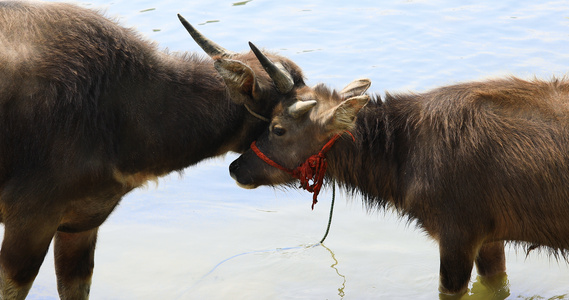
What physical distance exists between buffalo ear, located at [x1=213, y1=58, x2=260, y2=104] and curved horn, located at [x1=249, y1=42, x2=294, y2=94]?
97 mm

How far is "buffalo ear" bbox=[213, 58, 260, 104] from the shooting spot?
4945 mm

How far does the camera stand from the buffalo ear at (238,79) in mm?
4945

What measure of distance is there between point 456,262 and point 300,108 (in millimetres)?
1428

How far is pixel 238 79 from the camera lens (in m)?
5.03

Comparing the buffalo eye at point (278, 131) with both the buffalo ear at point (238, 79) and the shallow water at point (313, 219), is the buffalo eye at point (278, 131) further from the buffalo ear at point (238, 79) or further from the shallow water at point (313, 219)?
the shallow water at point (313, 219)

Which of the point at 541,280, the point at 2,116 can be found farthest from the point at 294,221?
the point at 2,116

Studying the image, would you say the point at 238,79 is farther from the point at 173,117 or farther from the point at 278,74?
the point at 173,117

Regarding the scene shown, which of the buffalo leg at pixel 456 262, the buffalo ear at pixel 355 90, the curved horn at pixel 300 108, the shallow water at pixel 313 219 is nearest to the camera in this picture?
the curved horn at pixel 300 108

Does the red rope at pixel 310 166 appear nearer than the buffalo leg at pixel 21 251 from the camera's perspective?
No

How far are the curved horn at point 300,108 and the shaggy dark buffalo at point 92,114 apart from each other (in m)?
0.11

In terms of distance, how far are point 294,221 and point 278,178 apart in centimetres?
174

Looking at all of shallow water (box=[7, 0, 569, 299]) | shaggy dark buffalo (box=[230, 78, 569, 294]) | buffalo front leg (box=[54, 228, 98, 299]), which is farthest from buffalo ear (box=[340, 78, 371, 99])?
buffalo front leg (box=[54, 228, 98, 299])

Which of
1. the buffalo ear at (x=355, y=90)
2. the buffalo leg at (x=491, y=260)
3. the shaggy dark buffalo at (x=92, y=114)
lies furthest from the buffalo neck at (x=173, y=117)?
the buffalo leg at (x=491, y=260)

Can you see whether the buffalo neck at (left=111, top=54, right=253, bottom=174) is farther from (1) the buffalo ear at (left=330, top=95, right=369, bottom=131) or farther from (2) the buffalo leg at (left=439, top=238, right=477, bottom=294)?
(2) the buffalo leg at (left=439, top=238, right=477, bottom=294)
